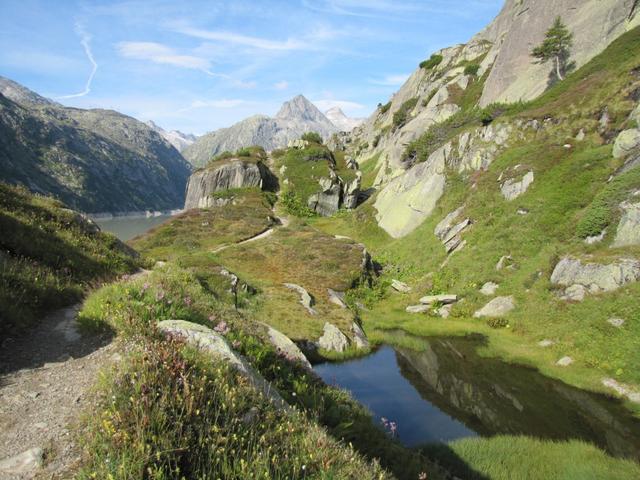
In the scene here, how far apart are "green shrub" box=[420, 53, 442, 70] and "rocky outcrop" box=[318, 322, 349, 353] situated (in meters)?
120

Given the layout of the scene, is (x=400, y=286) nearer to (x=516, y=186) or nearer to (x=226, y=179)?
(x=516, y=186)

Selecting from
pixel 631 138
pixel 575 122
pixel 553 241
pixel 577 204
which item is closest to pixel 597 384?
pixel 553 241

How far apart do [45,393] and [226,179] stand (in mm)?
88100

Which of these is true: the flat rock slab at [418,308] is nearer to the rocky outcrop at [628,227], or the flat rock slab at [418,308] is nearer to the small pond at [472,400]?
the small pond at [472,400]

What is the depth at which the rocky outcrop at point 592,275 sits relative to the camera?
2297 centimetres

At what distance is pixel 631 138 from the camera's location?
98.2 feet

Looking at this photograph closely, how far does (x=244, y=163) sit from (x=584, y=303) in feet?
259

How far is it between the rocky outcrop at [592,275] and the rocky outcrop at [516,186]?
11974 mm

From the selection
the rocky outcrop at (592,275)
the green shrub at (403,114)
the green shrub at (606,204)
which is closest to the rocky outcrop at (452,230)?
the green shrub at (606,204)

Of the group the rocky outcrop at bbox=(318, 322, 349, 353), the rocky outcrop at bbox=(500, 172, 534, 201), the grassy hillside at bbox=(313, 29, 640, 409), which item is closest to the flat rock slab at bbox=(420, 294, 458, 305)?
the grassy hillside at bbox=(313, 29, 640, 409)

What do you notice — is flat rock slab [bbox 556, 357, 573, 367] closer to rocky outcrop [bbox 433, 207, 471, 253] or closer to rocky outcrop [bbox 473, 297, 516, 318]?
rocky outcrop [bbox 473, 297, 516, 318]

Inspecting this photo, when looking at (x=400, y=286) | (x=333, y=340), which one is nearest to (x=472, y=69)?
(x=400, y=286)

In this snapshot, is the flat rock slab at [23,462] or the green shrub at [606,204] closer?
the flat rock slab at [23,462]

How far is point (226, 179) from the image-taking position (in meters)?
90.6
